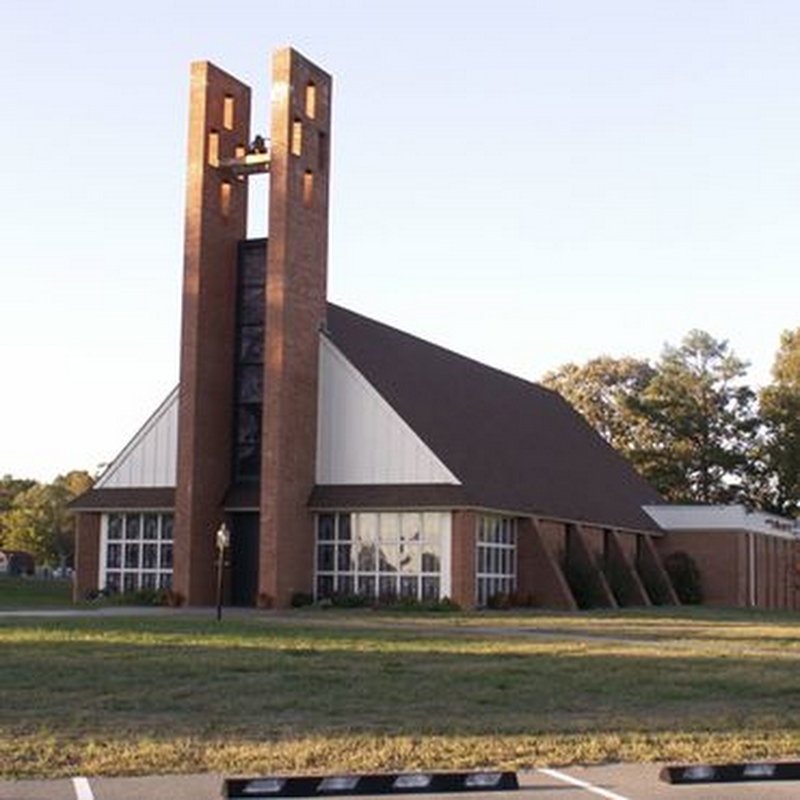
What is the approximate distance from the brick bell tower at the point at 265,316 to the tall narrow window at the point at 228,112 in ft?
0.11

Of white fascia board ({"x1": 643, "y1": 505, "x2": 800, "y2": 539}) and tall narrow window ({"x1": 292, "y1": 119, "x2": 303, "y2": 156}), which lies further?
white fascia board ({"x1": 643, "y1": 505, "x2": 800, "y2": 539})

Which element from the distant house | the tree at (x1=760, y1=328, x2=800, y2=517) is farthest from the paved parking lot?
the distant house

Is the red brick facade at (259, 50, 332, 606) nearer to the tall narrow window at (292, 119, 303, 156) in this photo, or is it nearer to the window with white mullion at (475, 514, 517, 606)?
the tall narrow window at (292, 119, 303, 156)

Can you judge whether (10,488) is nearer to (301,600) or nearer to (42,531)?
(42,531)

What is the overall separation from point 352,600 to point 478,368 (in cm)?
1791

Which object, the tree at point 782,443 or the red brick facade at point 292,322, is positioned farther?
the tree at point 782,443

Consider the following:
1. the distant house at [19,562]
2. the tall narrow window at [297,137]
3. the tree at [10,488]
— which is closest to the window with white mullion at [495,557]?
the tall narrow window at [297,137]

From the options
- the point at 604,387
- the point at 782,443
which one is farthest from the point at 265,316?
the point at 604,387

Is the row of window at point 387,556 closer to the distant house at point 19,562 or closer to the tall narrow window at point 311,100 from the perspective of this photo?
the tall narrow window at point 311,100

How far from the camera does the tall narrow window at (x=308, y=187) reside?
43.2 metres

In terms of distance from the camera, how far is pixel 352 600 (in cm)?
4172

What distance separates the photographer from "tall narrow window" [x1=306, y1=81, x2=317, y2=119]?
143 ft

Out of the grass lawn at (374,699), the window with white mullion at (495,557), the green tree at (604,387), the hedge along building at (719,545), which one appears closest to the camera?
the grass lawn at (374,699)

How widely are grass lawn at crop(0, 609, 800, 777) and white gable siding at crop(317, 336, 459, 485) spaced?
46.7 ft
